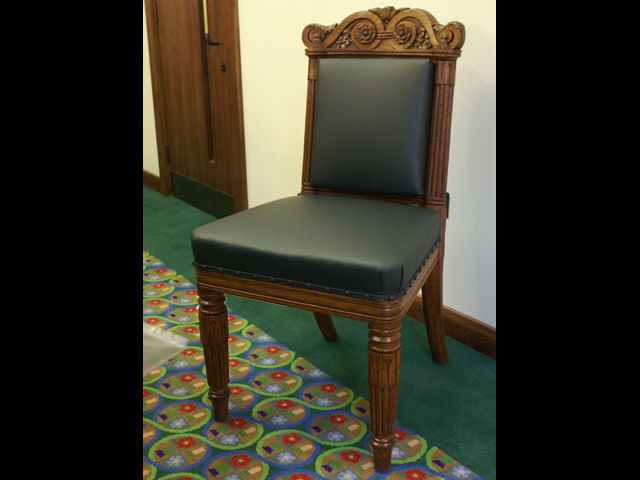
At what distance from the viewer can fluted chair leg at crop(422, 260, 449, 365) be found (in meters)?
1.70

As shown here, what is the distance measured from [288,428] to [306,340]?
1.66 ft

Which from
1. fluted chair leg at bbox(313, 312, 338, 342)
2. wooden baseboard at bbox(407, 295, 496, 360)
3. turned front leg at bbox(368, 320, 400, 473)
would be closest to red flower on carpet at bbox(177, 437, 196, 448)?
turned front leg at bbox(368, 320, 400, 473)

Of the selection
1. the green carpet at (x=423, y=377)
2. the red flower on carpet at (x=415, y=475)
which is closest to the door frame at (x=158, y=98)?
the green carpet at (x=423, y=377)

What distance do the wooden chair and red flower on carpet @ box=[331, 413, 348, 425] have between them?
0.23 metres

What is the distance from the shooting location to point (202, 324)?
151 centimetres

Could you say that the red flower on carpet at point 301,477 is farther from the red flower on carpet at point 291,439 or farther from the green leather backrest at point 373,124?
the green leather backrest at point 373,124

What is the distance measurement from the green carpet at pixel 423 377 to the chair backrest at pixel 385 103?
1.71 feet

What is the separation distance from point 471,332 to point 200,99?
2.12 meters

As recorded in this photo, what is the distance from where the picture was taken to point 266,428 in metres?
1.59

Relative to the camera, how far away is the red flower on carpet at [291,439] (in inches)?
60.5

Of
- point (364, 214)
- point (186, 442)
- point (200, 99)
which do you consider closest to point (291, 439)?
point (186, 442)
